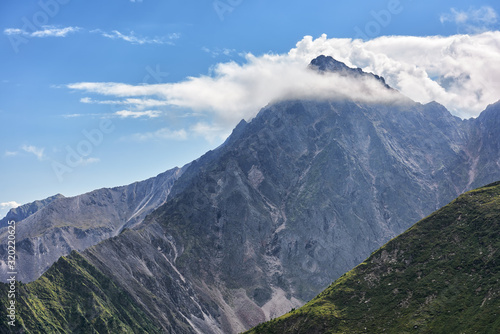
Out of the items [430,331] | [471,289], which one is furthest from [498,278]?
[430,331]

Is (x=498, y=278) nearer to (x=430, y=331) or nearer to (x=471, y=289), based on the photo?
(x=471, y=289)

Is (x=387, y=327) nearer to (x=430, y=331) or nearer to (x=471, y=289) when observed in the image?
(x=430, y=331)


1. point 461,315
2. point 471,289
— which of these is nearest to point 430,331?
point 461,315

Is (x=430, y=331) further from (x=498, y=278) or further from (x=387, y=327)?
(x=498, y=278)

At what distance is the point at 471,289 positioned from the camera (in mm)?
Answer: 199250

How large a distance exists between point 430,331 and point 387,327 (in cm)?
1759

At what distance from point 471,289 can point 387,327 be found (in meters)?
36.4

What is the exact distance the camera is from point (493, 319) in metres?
177

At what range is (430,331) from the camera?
187000 mm

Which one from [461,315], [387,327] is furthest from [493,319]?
[387,327]

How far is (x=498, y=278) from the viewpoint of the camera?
195750 mm

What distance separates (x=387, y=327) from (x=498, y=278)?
46.7 m

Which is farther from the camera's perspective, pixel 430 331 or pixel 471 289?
pixel 471 289

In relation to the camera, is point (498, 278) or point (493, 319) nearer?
point (493, 319)
